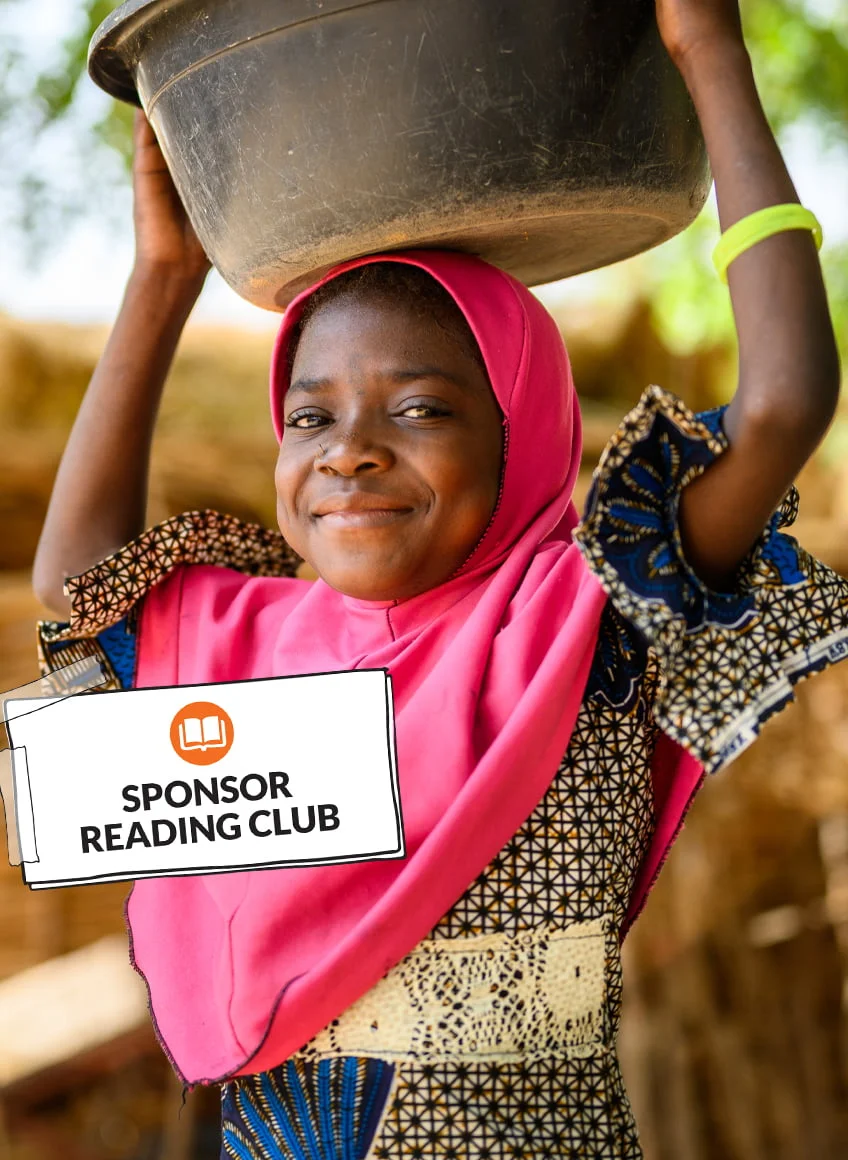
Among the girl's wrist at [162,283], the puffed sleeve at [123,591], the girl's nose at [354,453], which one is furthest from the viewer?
the girl's wrist at [162,283]

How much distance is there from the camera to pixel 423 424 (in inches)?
51.5

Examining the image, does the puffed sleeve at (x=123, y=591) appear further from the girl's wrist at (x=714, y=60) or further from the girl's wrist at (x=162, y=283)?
the girl's wrist at (x=714, y=60)

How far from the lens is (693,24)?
1183 millimetres

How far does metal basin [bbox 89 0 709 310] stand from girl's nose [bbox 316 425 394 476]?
0.17m

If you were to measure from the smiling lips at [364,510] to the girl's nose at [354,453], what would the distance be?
0.03 meters

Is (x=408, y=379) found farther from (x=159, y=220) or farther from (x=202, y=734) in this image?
(x=159, y=220)

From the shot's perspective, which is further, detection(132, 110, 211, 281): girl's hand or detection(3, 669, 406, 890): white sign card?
detection(132, 110, 211, 281): girl's hand

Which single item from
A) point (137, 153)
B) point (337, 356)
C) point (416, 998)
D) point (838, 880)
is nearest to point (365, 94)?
point (337, 356)

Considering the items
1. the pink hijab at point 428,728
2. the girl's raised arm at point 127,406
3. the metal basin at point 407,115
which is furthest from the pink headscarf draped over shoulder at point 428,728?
the girl's raised arm at point 127,406

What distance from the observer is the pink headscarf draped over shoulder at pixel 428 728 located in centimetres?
120

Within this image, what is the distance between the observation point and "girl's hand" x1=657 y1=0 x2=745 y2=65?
1183 millimetres

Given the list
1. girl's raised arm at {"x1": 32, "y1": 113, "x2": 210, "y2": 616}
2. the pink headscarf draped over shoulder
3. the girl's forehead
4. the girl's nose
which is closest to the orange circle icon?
the pink headscarf draped over shoulder

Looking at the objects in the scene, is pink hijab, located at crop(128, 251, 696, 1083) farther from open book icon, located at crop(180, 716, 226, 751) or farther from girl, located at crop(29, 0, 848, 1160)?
open book icon, located at crop(180, 716, 226, 751)

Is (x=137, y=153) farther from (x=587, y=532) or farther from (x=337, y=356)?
(x=587, y=532)
